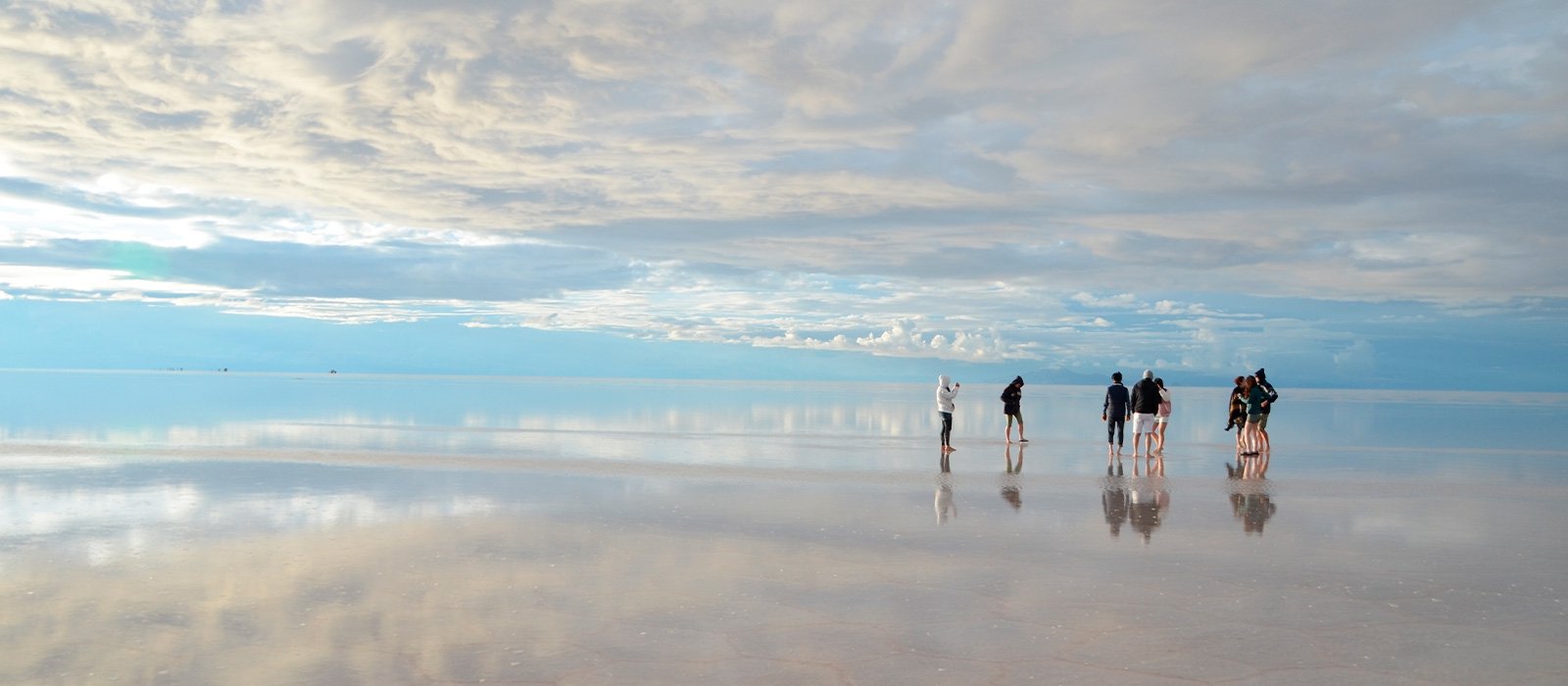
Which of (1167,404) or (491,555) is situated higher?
(1167,404)

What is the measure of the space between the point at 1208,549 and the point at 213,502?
14055mm

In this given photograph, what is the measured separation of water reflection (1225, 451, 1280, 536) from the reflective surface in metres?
0.12

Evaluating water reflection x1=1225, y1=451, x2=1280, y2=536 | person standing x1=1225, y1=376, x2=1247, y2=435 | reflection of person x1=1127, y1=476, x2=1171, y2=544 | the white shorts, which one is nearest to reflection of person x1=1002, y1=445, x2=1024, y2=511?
reflection of person x1=1127, y1=476, x2=1171, y2=544

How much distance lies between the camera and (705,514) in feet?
50.0

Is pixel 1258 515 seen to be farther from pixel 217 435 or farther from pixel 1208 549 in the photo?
pixel 217 435

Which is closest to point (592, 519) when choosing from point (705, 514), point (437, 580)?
point (705, 514)

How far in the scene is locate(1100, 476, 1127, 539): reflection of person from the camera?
14.5 m

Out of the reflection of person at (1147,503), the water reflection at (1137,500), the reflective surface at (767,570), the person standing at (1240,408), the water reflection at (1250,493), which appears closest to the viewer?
the reflective surface at (767,570)

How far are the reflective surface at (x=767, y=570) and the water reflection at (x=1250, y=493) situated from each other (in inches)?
4.7

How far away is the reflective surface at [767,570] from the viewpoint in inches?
308

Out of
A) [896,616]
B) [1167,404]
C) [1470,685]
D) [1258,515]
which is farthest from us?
[1167,404]

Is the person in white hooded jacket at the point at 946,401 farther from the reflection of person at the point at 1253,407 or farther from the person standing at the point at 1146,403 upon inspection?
the reflection of person at the point at 1253,407

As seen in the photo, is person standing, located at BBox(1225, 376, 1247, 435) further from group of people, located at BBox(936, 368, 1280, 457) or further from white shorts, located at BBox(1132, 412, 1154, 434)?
white shorts, located at BBox(1132, 412, 1154, 434)

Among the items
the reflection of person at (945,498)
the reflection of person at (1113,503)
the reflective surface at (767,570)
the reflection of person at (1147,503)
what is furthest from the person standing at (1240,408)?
the reflection of person at (945,498)
